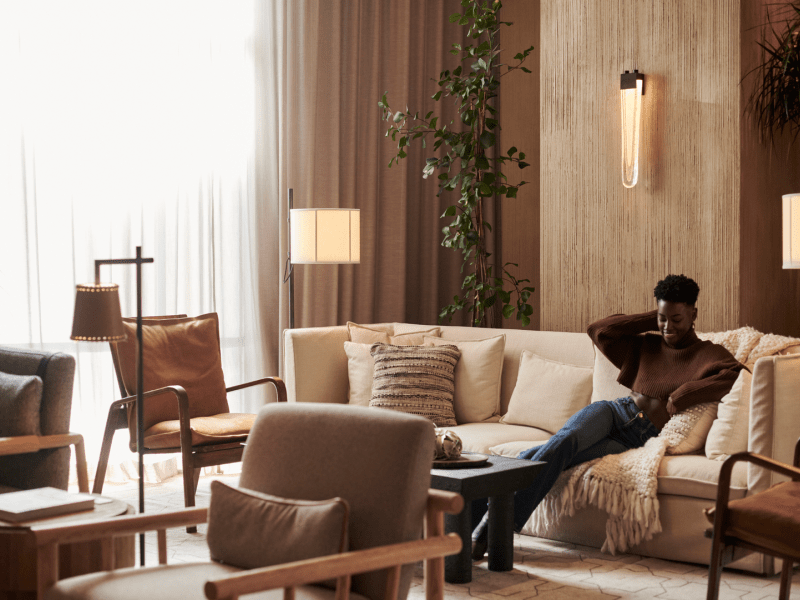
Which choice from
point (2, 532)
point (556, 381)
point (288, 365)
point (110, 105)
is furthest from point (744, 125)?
point (2, 532)

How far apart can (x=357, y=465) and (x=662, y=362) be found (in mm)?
1916

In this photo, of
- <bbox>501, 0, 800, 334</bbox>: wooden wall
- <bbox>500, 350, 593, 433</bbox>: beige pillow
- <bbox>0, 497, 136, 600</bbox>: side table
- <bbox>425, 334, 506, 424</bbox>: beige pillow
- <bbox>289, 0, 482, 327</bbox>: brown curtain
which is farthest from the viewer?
<bbox>289, 0, 482, 327</bbox>: brown curtain

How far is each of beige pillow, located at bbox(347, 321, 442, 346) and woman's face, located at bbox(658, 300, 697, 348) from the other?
1351 mm

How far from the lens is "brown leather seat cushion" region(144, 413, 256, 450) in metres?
3.62

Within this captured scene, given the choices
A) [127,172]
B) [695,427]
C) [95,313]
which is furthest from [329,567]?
[127,172]

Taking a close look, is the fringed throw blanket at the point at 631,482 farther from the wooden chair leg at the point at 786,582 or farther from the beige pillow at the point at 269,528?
the beige pillow at the point at 269,528

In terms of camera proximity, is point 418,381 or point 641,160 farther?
point 641,160

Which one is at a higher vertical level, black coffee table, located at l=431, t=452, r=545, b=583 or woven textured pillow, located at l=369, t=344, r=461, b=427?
woven textured pillow, located at l=369, t=344, r=461, b=427

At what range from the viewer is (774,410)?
3.04 m

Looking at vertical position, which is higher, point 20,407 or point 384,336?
point 384,336

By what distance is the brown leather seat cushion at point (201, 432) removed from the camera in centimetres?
362

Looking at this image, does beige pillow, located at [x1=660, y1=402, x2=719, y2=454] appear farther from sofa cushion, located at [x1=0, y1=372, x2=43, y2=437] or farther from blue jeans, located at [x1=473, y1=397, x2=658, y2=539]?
sofa cushion, located at [x1=0, y1=372, x2=43, y2=437]

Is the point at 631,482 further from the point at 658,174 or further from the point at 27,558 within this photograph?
the point at 27,558

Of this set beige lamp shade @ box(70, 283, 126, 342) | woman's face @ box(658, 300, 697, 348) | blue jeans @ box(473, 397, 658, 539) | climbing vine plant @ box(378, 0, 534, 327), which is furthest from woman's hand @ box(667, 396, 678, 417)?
beige lamp shade @ box(70, 283, 126, 342)
